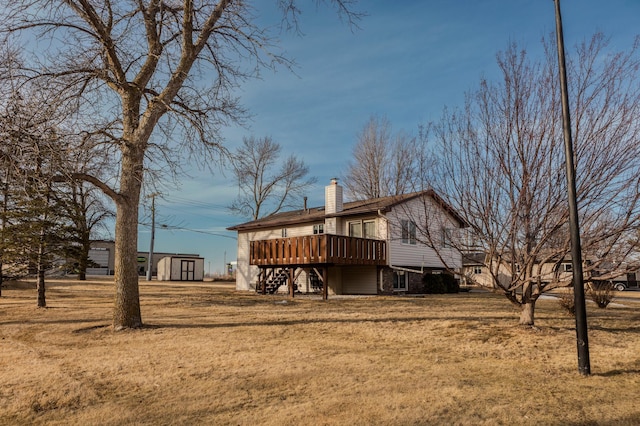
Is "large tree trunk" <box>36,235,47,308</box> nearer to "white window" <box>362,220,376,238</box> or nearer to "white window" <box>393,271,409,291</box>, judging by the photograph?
"white window" <box>362,220,376,238</box>

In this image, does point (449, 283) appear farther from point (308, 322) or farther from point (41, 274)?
point (41, 274)

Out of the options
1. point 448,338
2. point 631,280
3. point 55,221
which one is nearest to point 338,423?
point 448,338

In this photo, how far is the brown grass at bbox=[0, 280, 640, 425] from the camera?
470cm

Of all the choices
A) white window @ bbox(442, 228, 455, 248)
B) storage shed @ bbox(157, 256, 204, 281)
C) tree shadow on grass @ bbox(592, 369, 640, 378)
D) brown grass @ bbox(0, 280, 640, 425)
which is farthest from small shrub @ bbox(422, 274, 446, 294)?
storage shed @ bbox(157, 256, 204, 281)

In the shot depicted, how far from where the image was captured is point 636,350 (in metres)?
8.11

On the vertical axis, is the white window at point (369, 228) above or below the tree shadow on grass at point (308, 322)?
above

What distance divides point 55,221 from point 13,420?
40.6 ft

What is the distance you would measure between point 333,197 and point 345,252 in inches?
169

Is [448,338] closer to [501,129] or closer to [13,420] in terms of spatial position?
[501,129]

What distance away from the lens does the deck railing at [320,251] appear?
62.4 feet

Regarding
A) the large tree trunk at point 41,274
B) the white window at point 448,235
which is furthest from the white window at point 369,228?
the large tree trunk at point 41,274

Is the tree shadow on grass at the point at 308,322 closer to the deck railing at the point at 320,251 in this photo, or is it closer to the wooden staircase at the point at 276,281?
the deck railing at the point at 320,251

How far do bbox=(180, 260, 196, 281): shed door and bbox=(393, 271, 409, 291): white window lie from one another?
87.2 feet

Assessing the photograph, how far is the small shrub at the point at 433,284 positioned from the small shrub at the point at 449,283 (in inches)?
12.5
